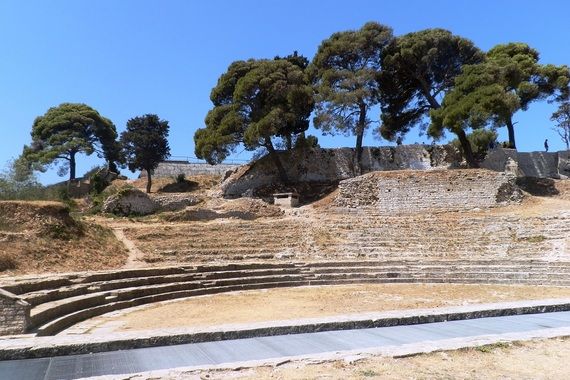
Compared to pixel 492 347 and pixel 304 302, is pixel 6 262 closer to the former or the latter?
pixel 304 302

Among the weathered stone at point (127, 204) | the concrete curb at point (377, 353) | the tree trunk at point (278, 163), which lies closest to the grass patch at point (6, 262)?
the concrete curb at point (377, 353)

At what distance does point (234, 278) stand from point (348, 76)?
1742 cm

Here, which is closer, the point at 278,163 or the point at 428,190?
the point at 428,190

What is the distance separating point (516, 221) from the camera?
59.3 feet

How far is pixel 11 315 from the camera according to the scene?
6918 millimetres

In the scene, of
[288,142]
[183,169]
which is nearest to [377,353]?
[288,142]

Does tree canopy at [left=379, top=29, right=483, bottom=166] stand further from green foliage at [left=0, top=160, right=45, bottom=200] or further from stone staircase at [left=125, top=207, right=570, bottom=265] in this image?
green foliage at [left=0, top=160, right=45, bottom=200]

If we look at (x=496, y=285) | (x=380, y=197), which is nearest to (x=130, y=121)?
(x=380, y=197)

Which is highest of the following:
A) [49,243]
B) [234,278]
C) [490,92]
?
[490,92]

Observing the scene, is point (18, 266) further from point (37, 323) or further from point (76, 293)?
point (37, 323)

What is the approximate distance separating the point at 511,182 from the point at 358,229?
8.43m

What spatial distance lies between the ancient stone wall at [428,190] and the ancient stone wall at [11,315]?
60.5ft

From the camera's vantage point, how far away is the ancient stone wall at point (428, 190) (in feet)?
72.3

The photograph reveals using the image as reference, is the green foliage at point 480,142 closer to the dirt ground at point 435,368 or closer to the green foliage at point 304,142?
the green foliage at point 304,142
